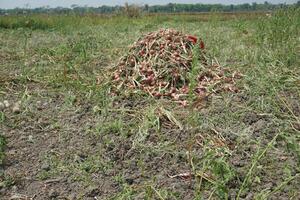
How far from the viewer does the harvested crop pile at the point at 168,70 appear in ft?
12.9

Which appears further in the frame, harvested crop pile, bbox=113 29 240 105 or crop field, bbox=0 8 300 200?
harvested crop pile, bbox=113 29 240 105

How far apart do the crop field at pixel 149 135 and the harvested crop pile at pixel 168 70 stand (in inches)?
1.6

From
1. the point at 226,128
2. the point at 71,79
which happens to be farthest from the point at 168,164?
the point at 71,79

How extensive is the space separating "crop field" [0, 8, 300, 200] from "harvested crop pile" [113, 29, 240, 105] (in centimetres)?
4

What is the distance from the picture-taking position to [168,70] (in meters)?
4.13

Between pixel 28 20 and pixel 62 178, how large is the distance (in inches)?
386

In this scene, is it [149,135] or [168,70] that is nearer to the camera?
[149,135]

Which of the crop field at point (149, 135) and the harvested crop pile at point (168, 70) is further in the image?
the harvested crop pile at point (168, 70)

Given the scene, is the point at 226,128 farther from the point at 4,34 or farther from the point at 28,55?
the point at 4,34

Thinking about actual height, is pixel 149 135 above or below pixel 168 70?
below

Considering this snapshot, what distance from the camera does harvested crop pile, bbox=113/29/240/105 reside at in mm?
3918

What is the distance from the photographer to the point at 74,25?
1168 cm

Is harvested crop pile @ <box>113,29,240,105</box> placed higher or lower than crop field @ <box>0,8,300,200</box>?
higher

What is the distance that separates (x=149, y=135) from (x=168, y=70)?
1.25m
